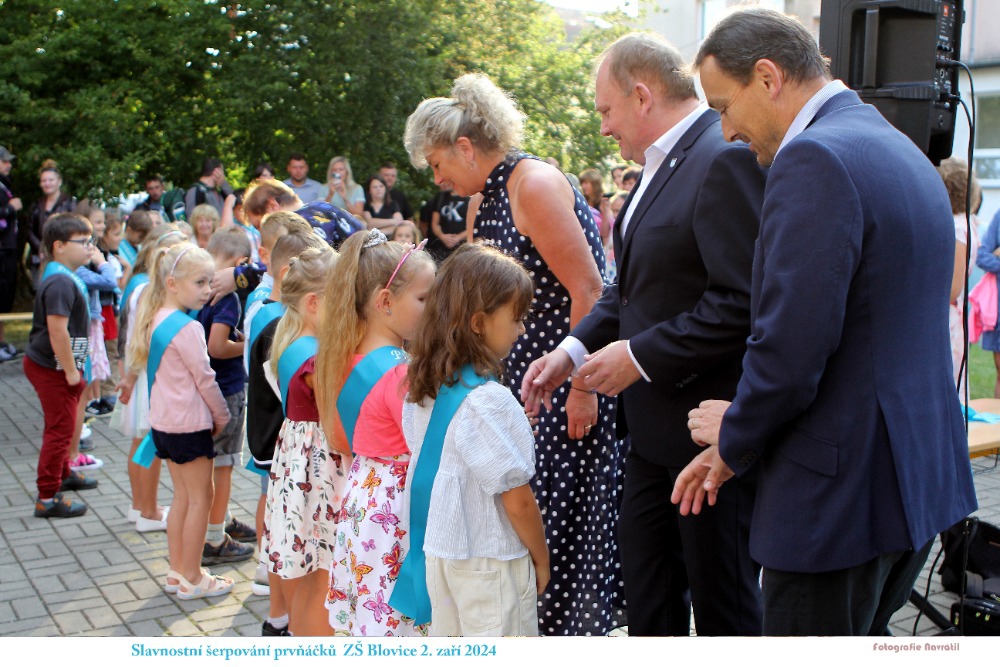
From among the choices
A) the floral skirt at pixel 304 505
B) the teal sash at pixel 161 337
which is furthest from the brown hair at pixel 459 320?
the teal sash at pixel 161 337

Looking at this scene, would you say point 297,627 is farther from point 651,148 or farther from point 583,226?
point 651,148

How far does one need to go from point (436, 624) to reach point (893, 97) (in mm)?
2334

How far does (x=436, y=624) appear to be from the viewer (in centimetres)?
274

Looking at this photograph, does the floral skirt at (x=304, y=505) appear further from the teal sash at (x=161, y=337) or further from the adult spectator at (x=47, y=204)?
the adult spectator at (x=47, y=204)

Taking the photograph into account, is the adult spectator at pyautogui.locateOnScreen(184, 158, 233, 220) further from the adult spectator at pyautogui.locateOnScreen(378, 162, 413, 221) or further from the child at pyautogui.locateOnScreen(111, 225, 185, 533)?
the child at pyautogui.locateOnScreen(111, 225, 185, 533)

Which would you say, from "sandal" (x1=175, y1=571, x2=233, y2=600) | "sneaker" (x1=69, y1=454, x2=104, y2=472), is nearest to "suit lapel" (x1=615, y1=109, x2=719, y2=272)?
"sandal" (x1=175, y1=571, x2=233, y2=600)

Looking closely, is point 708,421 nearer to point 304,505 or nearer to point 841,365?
point 841,365

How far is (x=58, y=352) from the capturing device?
5.81 metres

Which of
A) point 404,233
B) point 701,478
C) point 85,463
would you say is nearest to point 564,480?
point 701,478

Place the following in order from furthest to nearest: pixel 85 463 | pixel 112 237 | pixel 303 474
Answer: pixel 112 237 < pixel 85 463 < pixel 303 474

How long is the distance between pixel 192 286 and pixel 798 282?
10.7ft

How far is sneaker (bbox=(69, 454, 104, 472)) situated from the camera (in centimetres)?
684

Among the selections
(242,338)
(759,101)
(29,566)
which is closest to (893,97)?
(759,101)

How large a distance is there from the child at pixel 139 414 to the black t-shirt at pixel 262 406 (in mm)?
1028
